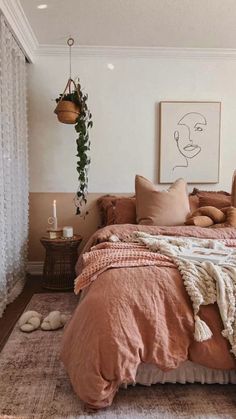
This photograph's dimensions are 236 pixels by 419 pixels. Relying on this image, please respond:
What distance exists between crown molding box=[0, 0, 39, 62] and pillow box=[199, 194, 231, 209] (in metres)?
2.16

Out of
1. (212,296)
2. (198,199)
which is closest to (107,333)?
(212,296)

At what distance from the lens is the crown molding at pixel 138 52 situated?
11.9 ft

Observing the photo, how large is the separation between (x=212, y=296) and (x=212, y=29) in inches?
103

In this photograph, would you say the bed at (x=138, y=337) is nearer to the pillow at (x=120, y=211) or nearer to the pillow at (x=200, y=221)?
the pillow at (x=200, y=221)

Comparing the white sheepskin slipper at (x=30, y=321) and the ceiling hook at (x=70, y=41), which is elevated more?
the ceiling hook at (x=70, y=41)

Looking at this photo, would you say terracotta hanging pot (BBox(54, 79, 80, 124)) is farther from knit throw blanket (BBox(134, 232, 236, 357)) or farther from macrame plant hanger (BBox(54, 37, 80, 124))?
knit throw blanket (BBox(134, 232, 236, 357))

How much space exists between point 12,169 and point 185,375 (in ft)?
6.98

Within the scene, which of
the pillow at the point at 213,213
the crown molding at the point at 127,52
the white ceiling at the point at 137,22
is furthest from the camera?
the crown molding at the point at 127,52

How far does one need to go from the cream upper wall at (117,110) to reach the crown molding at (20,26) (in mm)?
241

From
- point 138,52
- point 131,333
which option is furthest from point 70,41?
point 131,333

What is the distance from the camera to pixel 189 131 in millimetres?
3762

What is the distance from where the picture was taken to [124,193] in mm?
3826

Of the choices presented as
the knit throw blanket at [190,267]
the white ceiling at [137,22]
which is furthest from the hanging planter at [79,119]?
the knit throw blanket at [190,267]

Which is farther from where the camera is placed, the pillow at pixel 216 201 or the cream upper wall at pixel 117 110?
the cream upper wall at pixel 117 110
